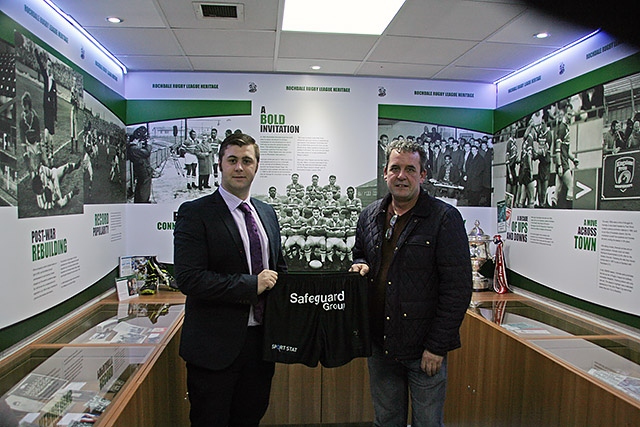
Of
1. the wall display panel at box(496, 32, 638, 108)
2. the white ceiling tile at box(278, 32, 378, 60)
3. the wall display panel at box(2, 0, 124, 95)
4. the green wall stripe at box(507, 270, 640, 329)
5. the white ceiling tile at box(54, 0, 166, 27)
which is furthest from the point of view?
the white ceiling tile at box(278, 32, 378, 60)

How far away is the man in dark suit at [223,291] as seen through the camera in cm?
172

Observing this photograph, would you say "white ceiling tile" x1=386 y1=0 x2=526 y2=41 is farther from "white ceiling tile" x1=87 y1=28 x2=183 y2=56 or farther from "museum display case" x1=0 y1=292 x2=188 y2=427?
"museum display case" x1=0 y1=292 x2=188 y2=427

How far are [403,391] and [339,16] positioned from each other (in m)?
2.18

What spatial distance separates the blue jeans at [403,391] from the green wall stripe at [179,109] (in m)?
2.45

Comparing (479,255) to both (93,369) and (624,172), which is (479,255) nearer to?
(624,172)

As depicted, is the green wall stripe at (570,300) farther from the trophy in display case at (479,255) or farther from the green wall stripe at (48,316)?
the green wall stripe at (48,316)

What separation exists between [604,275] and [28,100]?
3.29 metres

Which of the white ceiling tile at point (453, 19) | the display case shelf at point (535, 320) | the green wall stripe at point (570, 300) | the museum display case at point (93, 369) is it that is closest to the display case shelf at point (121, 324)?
the museum display case at point (93, 369)

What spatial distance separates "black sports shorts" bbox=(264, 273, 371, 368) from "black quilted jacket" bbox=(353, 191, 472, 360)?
130 millimetres

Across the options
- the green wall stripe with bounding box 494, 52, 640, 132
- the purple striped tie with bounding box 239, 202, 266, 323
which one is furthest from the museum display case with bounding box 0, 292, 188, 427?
the green wall stripe with bounding box 494, 52, 640, 132

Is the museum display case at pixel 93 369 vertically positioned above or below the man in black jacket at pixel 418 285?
below

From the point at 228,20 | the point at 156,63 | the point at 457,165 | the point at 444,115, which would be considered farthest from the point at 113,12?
the point at 457,165

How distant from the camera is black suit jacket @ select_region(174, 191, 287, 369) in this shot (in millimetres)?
1706

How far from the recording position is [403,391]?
2023 millimetres
